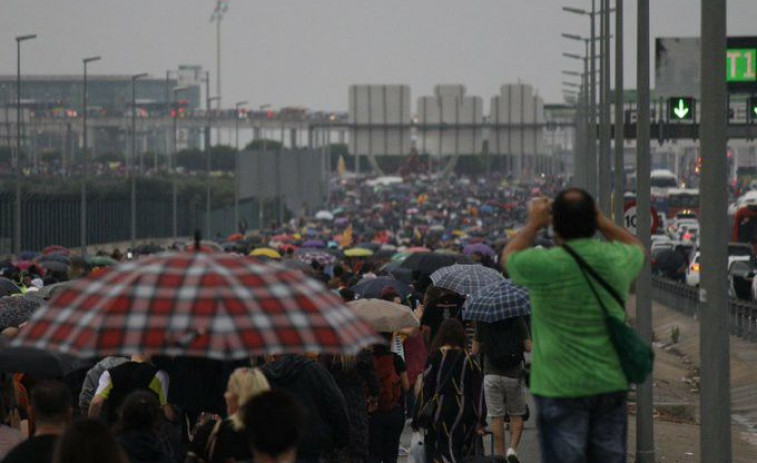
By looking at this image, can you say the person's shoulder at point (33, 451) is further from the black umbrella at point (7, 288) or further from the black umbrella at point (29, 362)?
the black umbrella at point (7, 288)

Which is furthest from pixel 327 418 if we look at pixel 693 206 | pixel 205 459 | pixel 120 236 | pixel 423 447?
pixel 693 206

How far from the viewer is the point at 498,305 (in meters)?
17.8

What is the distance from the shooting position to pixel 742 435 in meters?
25.7

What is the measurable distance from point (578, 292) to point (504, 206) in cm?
12860

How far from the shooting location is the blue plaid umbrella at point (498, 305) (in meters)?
17.7

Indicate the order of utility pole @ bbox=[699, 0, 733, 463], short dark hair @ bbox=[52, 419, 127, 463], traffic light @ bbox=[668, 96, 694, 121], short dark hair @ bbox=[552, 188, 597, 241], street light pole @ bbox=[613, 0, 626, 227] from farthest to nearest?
traffic light @ bbox=[668, 96, 694, 121] → street light pole @ bbox=[613, 0, 626, 227] → utility pole @ bbox=[699, 0, 733, 463] → short dark hair @ bbox=[552, 188, 597, 241] → short dark hair @ bbox=[52, 419, 127, 463]

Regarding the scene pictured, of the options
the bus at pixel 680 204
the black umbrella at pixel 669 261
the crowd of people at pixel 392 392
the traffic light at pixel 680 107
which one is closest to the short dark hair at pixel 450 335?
the crowd of people at pixel 392 392

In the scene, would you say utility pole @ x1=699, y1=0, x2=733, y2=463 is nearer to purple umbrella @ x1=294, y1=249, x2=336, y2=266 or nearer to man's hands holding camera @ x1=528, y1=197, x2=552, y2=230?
man's hands holding camera @ x1=528, y1=197, x2=552, y2=230

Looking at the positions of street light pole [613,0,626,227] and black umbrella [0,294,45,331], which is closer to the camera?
black umbrella [0,294,45,331]

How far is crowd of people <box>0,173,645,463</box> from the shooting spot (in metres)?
9.04

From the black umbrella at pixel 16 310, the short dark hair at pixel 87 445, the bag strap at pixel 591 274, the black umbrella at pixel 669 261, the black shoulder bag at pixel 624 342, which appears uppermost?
the bag strap at pixel 591 274

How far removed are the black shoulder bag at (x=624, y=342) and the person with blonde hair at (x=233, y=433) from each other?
5.06 ft

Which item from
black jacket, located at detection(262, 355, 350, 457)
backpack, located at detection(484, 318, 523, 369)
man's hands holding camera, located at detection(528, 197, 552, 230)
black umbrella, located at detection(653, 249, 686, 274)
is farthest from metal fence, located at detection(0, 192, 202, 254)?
man's hands holding camera, located at detection(528, 197, 552, 230)

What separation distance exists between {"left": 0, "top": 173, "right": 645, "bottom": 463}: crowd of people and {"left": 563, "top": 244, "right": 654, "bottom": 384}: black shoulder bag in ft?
0.08
